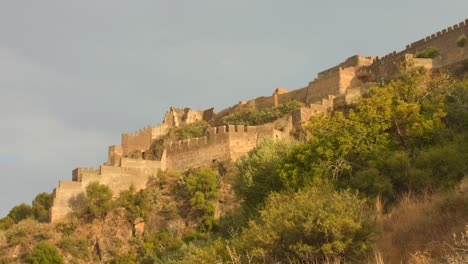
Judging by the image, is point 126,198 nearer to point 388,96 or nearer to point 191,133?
point 191,133

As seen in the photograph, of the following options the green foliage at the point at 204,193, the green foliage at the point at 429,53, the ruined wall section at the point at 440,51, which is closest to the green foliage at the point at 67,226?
the green foliage at the point at 204,193

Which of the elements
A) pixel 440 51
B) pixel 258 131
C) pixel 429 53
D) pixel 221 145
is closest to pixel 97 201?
pixel 221 145

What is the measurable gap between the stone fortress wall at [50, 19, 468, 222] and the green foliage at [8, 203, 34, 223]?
5823mm

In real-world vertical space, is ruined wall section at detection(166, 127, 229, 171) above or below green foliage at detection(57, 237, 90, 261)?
above

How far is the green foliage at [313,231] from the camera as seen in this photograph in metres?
13.8

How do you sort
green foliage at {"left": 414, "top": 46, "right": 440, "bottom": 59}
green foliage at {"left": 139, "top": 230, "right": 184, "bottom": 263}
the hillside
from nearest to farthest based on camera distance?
the hillside → green foliage at {"left": 139, "top": 230, "right": 184, "bottom": 263} → green foliage at {"left": 414, "top": 46, "right": 440, "bottom": 59}

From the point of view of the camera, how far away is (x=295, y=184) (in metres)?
21.3

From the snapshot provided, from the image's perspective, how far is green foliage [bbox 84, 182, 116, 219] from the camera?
37.3m

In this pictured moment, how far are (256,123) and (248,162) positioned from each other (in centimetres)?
1947

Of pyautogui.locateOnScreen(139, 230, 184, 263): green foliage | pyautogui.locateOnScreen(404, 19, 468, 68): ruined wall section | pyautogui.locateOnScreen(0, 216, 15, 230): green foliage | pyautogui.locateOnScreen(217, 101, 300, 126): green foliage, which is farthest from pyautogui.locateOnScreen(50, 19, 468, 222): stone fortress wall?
pyautogui.locateOnScreen(0, 216, 15, 230): green foliage

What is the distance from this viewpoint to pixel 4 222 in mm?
43469

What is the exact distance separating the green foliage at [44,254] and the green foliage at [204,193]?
25.5 ft

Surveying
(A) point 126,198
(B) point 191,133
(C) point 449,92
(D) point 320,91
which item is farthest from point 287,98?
(C) point 449,92

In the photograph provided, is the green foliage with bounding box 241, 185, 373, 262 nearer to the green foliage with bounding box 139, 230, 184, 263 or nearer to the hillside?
the hillside
